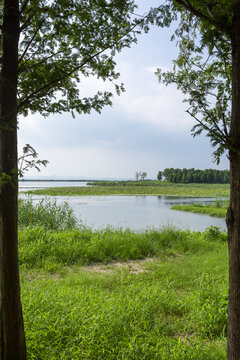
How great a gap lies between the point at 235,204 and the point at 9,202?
4.75 feet

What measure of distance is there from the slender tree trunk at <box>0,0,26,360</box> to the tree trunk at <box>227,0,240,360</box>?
137cm

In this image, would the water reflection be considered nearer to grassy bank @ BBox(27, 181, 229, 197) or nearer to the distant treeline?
grassy bank @ BBox(27, 181, 229, 197)

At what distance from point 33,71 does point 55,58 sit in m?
0.22

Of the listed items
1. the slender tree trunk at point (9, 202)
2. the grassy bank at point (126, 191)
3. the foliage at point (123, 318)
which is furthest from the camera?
the grassy bank at point (126, 191)

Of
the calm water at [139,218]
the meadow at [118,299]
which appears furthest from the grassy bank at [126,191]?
the meadow at [118,299]

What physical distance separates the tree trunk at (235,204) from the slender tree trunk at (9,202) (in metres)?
1.37

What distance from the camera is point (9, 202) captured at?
1.89 meters

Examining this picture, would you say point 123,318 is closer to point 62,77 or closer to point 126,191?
point 62,77

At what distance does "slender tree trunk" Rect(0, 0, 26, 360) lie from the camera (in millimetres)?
1875

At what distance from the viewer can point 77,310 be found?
2.90 m

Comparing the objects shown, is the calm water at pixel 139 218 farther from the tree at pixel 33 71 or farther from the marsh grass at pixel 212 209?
the tree at pixel 33 71

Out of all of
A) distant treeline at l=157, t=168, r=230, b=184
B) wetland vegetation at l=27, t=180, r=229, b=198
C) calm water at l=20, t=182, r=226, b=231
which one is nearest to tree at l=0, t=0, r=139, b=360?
calm water at l=20, t=182, r=226, b=231

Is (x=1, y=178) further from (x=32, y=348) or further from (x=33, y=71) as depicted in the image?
(x=32, y=348)

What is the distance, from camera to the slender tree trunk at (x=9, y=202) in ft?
6.15
